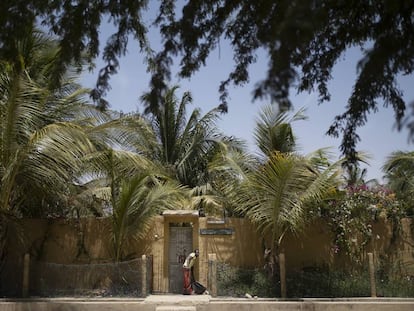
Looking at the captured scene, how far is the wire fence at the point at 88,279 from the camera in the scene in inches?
512

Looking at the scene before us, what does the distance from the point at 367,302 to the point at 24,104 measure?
951cm

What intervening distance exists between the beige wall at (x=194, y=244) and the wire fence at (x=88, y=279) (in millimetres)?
1075

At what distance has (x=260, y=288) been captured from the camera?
1316cm

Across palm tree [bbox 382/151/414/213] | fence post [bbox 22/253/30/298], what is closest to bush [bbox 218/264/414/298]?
palm tree [bbox 382/151/414/213]

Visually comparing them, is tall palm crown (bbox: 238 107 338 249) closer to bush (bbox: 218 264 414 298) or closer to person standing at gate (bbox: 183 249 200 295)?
bush (bbox: 218 264 414 298)

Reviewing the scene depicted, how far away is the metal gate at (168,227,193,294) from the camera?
14.6m

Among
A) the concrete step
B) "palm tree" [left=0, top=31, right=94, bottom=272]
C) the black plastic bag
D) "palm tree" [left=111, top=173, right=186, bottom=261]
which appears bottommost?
the concrete step

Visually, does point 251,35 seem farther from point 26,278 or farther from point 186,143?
point 186,143

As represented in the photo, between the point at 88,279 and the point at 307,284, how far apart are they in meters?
5.61

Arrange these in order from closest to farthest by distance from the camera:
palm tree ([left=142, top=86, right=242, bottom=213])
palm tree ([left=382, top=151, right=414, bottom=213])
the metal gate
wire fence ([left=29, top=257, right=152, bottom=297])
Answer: wire fence ([left=29, top=257, right=152, bottom=297]) → the metal gate → palm tree ([left=382, top=151, right=414, bottom=213]) → palm tree ([left=142, top=86, right=242, bottom=213])

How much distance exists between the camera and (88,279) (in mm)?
13266

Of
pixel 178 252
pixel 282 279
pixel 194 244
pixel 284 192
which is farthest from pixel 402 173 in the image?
pixel 178 252

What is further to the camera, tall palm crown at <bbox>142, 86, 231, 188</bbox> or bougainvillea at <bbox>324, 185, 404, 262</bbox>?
tall palm crown at <bbox>142, 86, 231, 188</bbox>

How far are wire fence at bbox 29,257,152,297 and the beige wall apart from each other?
3.53 ft
